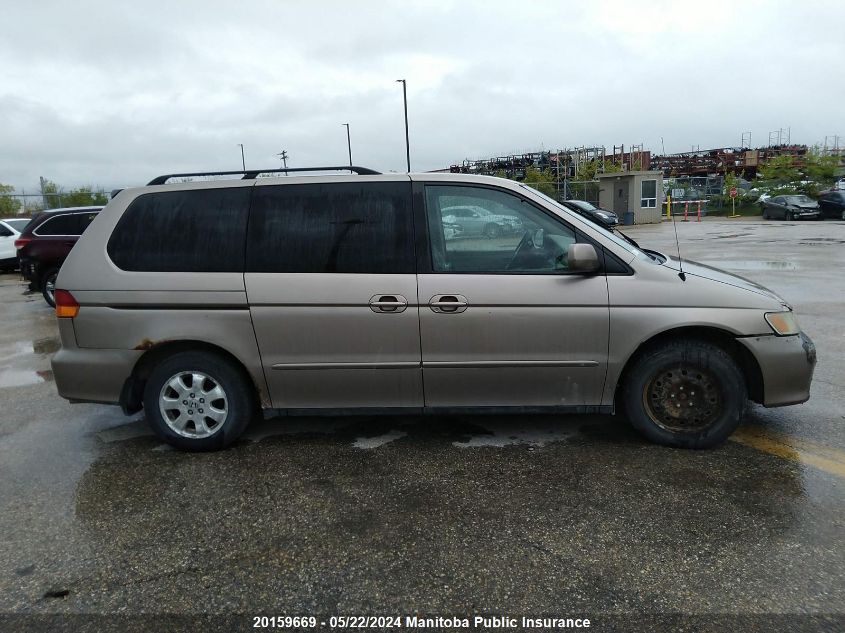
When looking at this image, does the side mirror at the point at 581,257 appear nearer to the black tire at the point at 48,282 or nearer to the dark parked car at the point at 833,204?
the black tire at the point at 48,282

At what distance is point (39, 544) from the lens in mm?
3117

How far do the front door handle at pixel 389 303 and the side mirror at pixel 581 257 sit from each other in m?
1.01

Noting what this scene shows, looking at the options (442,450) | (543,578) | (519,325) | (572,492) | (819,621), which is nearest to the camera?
(819,621)

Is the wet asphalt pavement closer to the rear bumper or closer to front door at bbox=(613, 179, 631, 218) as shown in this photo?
the rear bumper

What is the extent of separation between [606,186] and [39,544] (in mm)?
33656

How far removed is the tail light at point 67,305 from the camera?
4.09m

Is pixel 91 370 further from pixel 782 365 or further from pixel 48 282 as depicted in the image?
pixel 48 282

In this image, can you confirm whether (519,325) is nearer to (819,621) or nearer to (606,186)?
(819,621)

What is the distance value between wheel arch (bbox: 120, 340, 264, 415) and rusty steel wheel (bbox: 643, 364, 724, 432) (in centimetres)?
248

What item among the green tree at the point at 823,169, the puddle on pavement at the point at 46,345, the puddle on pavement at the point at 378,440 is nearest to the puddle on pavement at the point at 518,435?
the puddle on pavement at the point at 378,440

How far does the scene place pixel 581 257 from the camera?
148 inches

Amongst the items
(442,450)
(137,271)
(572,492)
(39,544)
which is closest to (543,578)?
(572,492)

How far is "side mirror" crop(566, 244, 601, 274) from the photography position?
3.75 metres

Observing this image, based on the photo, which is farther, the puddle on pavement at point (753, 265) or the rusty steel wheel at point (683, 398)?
the puddle on pavement at point (753, 265)
